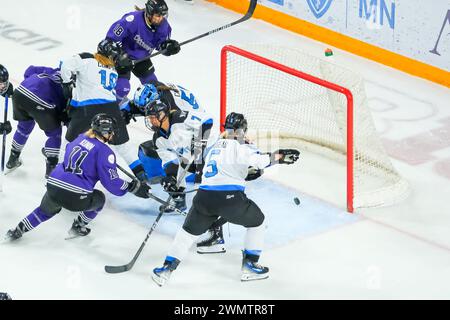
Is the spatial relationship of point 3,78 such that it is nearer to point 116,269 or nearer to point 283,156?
point 116,269

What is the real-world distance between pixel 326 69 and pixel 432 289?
6.45ft

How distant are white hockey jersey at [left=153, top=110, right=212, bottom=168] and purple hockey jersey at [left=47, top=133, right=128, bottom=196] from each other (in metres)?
0.67

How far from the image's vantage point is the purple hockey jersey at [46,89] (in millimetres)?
7484

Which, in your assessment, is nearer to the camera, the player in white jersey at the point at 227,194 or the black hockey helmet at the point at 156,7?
the player in white jersey at the point at 227,194

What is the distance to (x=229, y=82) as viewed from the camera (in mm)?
8391

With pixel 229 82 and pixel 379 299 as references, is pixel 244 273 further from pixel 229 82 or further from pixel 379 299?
pixel 229 82

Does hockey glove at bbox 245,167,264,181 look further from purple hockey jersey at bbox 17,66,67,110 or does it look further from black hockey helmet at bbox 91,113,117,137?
purple hockey jersey at bbox 17,66,67,110

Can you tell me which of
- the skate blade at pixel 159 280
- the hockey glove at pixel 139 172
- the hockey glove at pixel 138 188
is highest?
the hockey glove at pixel 138 188

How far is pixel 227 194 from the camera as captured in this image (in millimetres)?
6391

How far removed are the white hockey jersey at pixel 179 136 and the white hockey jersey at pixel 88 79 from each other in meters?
0.44

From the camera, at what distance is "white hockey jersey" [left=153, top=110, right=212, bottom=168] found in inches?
287

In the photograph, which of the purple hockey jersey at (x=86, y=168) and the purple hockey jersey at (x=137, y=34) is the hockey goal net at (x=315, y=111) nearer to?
the purple hockey jersey at (x=137, y=34)

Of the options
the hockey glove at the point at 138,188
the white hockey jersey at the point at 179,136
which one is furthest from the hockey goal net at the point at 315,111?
the hockey glove at the point at 138,188
